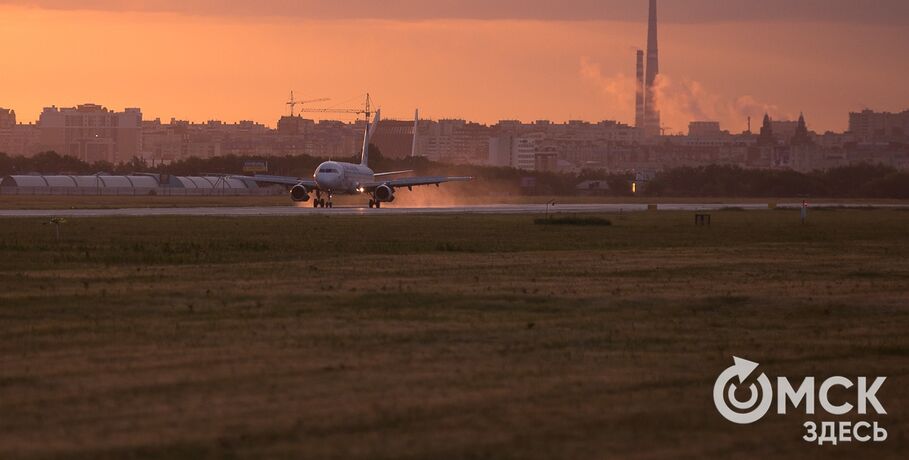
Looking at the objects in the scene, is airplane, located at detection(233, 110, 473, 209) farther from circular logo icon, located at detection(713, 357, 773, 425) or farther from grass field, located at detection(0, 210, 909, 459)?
circular logo icon, located at detection(713, 357, 773, 425)

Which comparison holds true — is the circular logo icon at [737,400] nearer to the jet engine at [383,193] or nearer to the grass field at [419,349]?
the grass field at [419,349]

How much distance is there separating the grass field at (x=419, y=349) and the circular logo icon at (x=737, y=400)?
0.20 m

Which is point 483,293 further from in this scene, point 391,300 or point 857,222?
point 857,222

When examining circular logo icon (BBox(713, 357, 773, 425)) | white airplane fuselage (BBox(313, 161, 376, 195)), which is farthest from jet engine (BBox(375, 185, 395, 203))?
circular logo icon (BBox(713, 357, 773, 425))

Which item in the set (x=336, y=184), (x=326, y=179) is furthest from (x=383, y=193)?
(x=326, y=179)

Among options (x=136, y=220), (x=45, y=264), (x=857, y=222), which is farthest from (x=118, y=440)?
(x=857, y=222)

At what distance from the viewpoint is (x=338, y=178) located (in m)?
98.9

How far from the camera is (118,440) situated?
14914 mm

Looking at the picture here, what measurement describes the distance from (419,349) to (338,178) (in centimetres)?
7797

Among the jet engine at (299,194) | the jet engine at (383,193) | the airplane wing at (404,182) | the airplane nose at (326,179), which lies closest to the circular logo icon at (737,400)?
the airplane nose at (326,179)

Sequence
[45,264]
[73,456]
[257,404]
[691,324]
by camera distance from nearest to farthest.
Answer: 1. [73,456]
2. [257,404]
3. [691,324]
4. [45,264]

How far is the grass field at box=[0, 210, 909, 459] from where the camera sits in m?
15.4

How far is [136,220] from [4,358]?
4780 centimetres

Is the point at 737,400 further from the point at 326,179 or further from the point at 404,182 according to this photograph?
the point at 404,182
